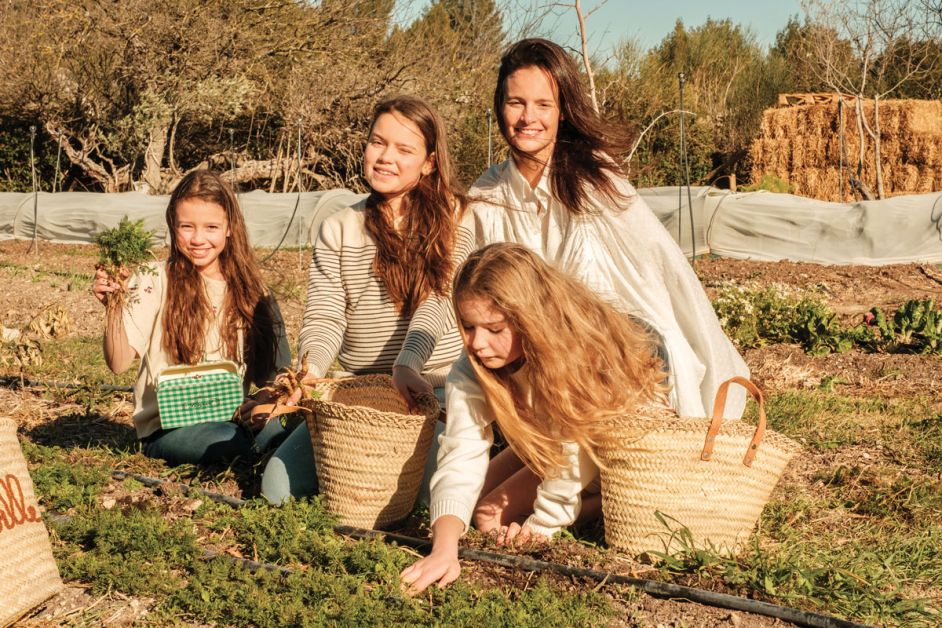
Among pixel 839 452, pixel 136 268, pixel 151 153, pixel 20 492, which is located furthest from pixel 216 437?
pixel 151 153

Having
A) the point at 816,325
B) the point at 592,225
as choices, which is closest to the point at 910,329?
the point at 816,325

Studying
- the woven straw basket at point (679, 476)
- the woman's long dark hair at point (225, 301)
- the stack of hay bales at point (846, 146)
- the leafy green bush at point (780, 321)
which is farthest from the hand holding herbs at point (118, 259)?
the stack of hay bales at point (846, 146)

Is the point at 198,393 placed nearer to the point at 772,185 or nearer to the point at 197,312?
the point at 197,312

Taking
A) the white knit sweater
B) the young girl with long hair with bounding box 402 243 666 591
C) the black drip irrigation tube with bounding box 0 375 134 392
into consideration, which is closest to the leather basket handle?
the young girl with long hair with bounding box 402 243 666 591

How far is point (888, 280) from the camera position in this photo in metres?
8.60

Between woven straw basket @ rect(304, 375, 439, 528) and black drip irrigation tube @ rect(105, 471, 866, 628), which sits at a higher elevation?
woven straw basket @ rect(304, 375, 439, 528)

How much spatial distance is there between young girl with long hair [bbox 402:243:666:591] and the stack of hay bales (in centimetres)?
1363

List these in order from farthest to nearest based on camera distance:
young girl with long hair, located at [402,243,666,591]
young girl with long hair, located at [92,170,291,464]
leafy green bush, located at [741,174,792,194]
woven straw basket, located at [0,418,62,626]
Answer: leafy green bush, located at [741,174,792,194] → young girl with long hair, located at [92,170,291,464] → young girl with long hair, located at [402,243,666,591] → woven straw basket, located at [0,418,62,626]

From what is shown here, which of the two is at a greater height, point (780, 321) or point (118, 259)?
point (118, 259)

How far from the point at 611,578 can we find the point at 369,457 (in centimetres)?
82

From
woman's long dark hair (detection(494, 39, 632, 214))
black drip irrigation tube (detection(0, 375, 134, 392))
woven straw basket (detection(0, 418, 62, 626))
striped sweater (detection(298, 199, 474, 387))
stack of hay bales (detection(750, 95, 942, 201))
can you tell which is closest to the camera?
woven straw basket (detection(0, 418, 62, 626))

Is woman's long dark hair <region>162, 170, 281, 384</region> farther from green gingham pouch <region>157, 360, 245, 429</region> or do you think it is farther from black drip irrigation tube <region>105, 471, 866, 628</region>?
black drip irrigation tube <region>105, 471, 866, 628</region>

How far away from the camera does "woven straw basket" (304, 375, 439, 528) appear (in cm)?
279

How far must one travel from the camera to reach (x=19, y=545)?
2240mm
